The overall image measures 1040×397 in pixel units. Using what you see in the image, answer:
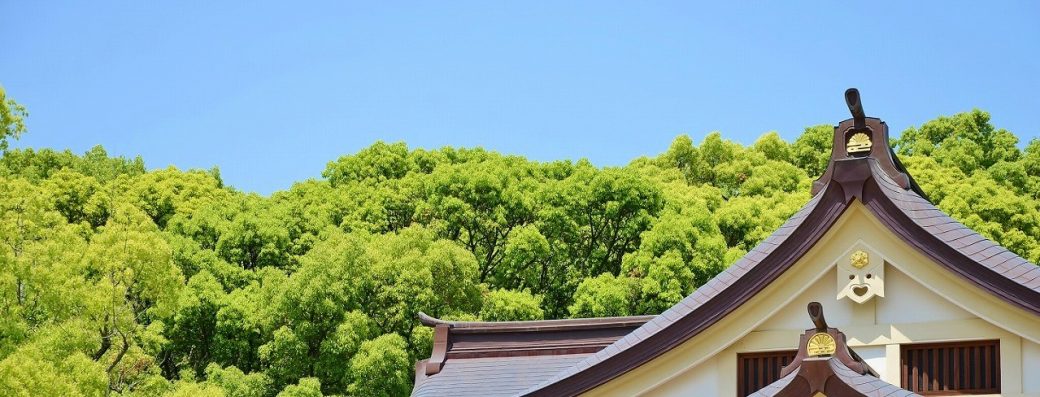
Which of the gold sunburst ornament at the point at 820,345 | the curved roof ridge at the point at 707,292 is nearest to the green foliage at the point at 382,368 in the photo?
the curved roof ridge at the point at 707,292

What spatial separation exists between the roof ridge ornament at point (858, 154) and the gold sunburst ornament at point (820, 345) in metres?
1.72

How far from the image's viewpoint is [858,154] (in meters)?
10.1

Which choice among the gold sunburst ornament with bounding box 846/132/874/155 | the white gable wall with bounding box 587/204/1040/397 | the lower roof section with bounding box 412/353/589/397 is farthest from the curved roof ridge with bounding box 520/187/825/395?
the lower roof section with bounding box 412/353/589/397

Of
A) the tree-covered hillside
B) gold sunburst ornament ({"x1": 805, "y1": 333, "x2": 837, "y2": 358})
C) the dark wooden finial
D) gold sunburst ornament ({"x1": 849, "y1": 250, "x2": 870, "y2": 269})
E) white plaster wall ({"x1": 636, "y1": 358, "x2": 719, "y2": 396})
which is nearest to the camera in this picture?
the dark wooden finial

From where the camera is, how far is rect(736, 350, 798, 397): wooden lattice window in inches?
404

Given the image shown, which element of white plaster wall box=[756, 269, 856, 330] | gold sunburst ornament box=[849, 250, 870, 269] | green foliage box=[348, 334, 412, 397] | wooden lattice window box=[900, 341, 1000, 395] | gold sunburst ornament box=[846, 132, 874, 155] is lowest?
green foliage box=[348, 334, 412, 397]

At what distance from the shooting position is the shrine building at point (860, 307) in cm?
949

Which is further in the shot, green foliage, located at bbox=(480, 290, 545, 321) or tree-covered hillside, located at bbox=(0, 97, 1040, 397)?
green foliage, located at bbox=(480, 290, 545, 321)

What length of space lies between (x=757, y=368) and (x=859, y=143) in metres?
1.90

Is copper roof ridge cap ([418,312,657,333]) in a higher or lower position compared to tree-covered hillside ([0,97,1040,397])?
lower

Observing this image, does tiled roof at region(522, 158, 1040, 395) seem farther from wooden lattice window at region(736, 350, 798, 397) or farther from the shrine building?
wooden lattice window at region(736, 350, 798, 397)

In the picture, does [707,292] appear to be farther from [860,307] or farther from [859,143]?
[859,143]

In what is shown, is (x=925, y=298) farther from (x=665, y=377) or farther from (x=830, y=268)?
(x=665, y=377)

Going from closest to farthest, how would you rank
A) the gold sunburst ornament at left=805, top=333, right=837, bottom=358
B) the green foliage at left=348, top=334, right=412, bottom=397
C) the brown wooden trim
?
the gold sunburst ornament at left=805, top=333, right=837, bottom=358 < the brown wooden trim < the green foliage at left=348, top=334, right=412, bottom=397
